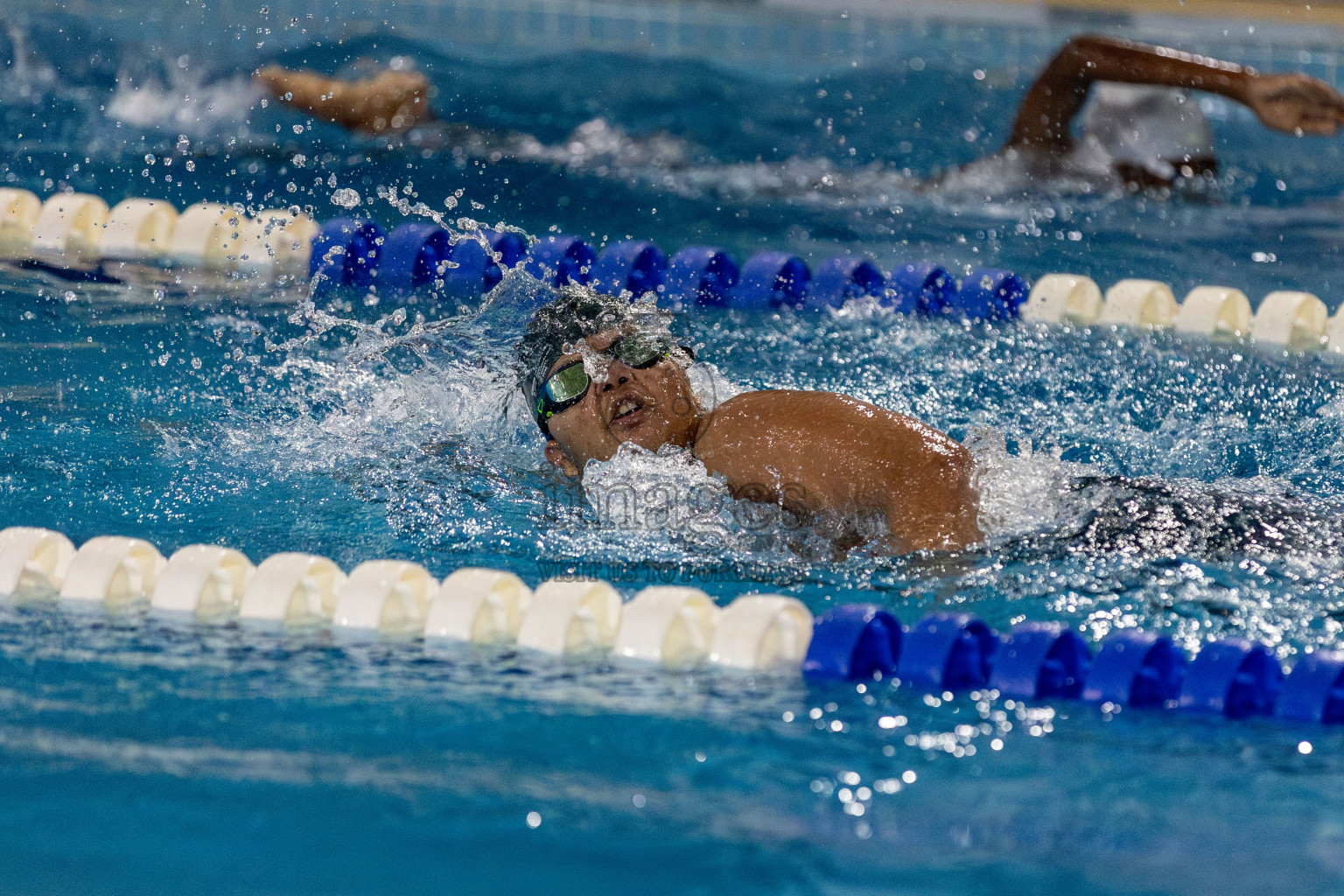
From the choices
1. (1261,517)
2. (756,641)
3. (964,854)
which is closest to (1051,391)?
(1261,517)

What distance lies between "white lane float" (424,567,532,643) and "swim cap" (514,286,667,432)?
694mm

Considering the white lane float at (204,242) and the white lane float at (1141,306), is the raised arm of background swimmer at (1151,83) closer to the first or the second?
the white lane float at (1141,306)

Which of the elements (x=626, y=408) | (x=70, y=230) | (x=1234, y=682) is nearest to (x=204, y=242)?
(x=70, y=230)

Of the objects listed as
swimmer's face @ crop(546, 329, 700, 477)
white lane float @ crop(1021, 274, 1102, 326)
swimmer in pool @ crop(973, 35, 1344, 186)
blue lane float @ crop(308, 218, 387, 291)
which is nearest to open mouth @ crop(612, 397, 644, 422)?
swimmer's face @ crop(546, 329, 700, 477)

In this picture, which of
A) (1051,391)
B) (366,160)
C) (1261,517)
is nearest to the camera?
(1261,517)

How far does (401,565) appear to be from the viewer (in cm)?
221

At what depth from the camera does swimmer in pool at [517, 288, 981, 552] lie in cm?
245

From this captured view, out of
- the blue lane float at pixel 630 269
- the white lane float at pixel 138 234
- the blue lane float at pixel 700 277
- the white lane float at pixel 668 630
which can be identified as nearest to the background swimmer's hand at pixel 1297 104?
the blue lane float at pixel 700 277

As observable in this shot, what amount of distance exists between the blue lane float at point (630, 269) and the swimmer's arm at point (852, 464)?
70.2 inches

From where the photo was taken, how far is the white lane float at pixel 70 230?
185 inches

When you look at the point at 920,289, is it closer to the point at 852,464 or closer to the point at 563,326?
the point at 563,326

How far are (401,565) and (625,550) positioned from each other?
0.48m

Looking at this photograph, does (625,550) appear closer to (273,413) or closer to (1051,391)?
(273,413)

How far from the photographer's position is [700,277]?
435 centimetres
